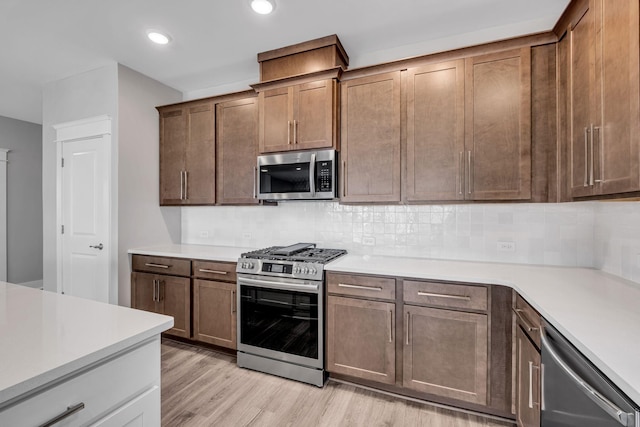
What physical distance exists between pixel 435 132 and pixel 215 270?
7.21ft

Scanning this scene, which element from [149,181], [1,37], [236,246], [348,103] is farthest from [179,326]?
[1,37]

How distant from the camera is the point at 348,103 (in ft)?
8.22

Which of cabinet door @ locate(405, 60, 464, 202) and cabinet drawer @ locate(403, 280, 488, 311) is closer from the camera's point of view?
cabinet drawer @ locate(403, 280, 488, 311)

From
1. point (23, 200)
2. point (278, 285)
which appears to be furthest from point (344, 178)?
point (23, 200)

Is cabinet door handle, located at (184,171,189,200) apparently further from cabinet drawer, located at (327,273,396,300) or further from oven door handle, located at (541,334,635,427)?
oven door handle, located at (541,334,635,427)

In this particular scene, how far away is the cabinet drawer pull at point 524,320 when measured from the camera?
148 cm

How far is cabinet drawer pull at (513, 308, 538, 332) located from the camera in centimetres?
148

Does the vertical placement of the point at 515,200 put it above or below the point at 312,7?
below

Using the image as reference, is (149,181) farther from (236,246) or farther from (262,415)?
(262,415)

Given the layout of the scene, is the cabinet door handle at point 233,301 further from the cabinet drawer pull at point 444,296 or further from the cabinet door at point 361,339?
the cabinet drawer pull at point 444,296

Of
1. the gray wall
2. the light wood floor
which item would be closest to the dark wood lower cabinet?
the light wood floor

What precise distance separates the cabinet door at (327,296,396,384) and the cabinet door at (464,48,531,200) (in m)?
1.11

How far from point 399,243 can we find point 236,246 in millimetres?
1817

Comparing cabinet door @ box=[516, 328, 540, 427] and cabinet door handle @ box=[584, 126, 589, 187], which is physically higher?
cabinet door handle @ box=[584, 126, 589, 187]
